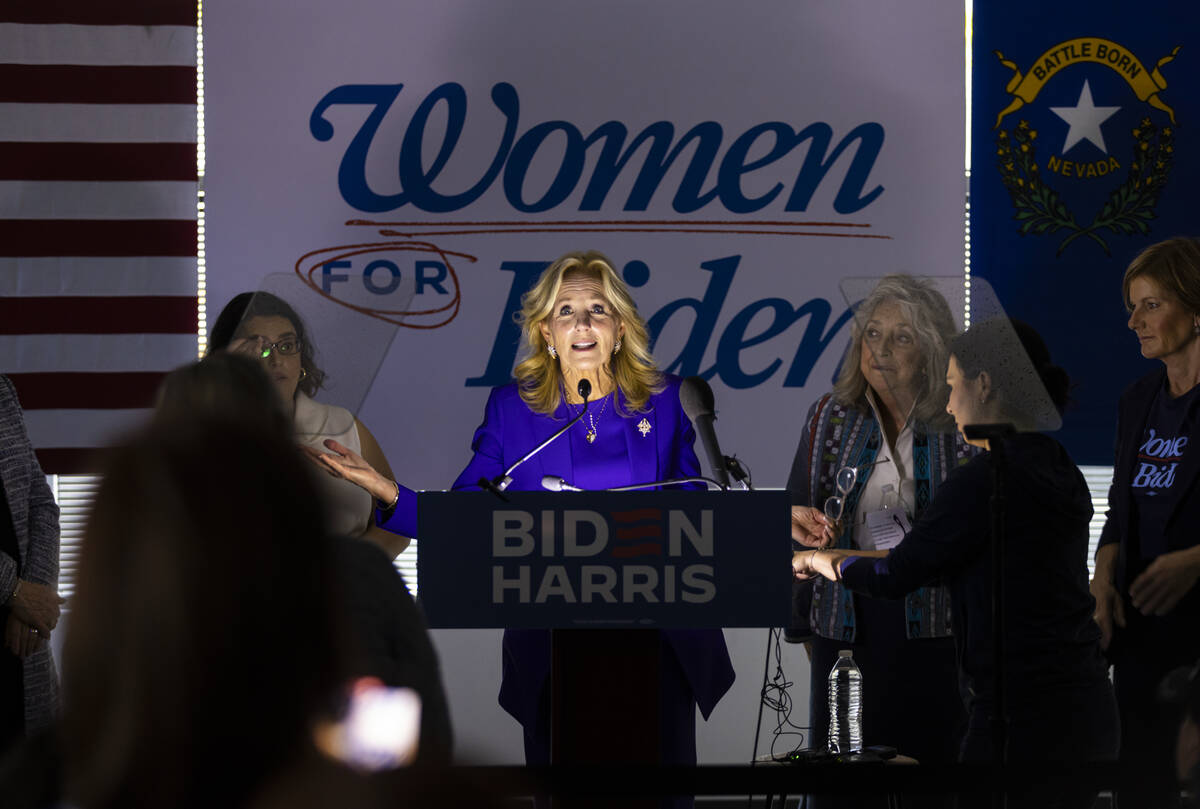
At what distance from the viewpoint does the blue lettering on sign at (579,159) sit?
15.1 feet

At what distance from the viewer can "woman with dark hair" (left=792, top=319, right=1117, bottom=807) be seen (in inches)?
107

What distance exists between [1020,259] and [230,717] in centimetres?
427

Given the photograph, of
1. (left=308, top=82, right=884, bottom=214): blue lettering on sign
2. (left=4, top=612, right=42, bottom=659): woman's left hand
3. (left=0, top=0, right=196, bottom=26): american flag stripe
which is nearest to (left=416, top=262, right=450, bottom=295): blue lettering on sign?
(left=308, top=82, right=884, bottom=214): blue lettering on sign

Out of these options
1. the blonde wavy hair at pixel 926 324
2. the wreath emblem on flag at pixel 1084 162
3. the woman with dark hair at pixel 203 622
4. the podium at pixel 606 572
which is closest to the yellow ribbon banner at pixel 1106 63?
A: the wreath emblem on flag at pixel 1084 162

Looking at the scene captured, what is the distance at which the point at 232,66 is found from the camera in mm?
4609

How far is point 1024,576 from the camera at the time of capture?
277 cm

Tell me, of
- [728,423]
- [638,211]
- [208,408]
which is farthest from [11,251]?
[208,408]

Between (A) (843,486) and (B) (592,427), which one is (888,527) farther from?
(B) (592,427)

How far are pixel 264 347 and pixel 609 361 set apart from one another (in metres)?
0.97

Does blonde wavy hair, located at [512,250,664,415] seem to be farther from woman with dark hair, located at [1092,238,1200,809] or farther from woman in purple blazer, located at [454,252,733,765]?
woman with dark hair, located at [1092,238,1200,809]

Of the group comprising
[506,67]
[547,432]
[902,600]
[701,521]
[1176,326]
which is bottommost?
[902,600]

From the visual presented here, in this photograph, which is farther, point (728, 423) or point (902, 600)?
point (728, 423)

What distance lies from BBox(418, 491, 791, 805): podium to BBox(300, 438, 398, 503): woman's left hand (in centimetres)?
35

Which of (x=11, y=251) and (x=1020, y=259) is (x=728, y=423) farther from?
(x=11, y=251)
